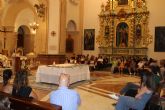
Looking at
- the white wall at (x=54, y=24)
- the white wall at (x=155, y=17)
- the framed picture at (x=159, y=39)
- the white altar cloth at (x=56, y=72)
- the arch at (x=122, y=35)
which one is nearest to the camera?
the white altar cloth at (x=56, y=72)

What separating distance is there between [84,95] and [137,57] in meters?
11.3

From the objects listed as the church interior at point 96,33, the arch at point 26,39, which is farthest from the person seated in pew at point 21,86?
the arch at point 26,39

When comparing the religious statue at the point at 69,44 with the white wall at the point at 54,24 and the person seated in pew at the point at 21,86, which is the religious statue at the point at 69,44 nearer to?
the white wall at the point at 54,24

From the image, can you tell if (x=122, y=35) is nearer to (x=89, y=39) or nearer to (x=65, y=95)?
(x=89, y=39)

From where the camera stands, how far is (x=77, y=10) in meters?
21.8

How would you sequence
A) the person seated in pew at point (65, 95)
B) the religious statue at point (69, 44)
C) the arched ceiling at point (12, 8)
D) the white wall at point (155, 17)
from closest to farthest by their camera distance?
the person seated in pew at point (65, 95), the white wall at point (155, 17), the religious statue at point (69, 44), the arched ceiling at point (12, 8)

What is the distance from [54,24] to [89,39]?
3550 millimetres

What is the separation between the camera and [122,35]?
20.6 metres

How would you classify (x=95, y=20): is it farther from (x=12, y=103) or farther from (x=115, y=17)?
(x=12, y=103)

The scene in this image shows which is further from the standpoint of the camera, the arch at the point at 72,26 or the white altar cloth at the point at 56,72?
the arch at the point at 72,26

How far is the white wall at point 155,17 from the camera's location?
750 inches

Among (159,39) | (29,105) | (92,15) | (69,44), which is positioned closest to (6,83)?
(29,105)

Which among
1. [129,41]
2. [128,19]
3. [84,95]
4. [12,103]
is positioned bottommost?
[84,95]

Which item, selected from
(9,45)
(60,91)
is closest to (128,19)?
(9,45)
